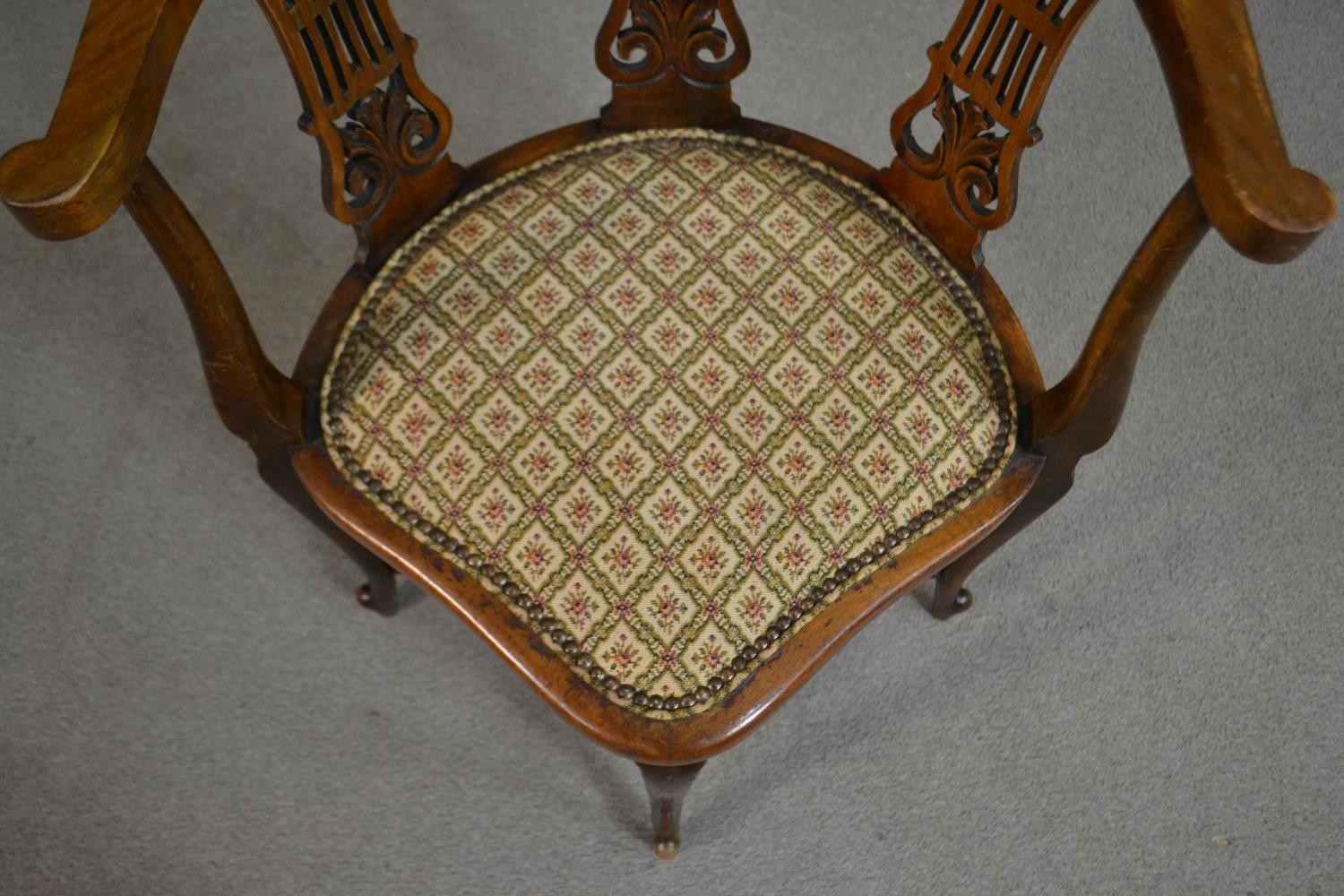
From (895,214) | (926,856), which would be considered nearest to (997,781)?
(926,856)

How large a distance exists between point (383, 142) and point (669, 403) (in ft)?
0.89

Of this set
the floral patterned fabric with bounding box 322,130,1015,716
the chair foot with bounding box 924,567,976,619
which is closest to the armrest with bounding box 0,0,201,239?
the floral patterned fabric with bounding box 322,130,1015,716

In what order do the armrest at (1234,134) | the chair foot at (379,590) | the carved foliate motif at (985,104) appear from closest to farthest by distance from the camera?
1. the armrest at (1234,134)
2. the carved foliate motif at (985,104)
3. the chair foot at (379,590)

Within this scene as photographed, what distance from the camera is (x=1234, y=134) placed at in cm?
60

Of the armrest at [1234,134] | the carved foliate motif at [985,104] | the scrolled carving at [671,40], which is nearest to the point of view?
the armrest at [1234,134]

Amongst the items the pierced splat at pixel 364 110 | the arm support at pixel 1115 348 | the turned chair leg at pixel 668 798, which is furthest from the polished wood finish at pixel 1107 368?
the pierced splat at pixel 364 110

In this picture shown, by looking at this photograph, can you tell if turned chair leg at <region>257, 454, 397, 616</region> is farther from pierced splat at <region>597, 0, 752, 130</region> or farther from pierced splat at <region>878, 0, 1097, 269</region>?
pierced splat at <region>878, 0, 1097, 269</region>

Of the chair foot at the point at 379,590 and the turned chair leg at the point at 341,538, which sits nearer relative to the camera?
the turned chair leg at the point at 341,538

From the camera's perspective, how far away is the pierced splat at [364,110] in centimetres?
75

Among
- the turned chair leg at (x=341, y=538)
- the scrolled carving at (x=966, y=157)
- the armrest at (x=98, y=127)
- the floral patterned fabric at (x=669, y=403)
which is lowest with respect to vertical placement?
the turned chair leg at (x=341, y=538)

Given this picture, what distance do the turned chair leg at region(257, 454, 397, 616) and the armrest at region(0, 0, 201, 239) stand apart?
25 cm

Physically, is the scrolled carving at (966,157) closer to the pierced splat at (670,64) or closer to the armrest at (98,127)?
the pierced splat at (670,64)

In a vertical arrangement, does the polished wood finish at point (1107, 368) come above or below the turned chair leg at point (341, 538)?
above

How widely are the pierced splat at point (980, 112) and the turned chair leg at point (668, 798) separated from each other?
40 centimetres
